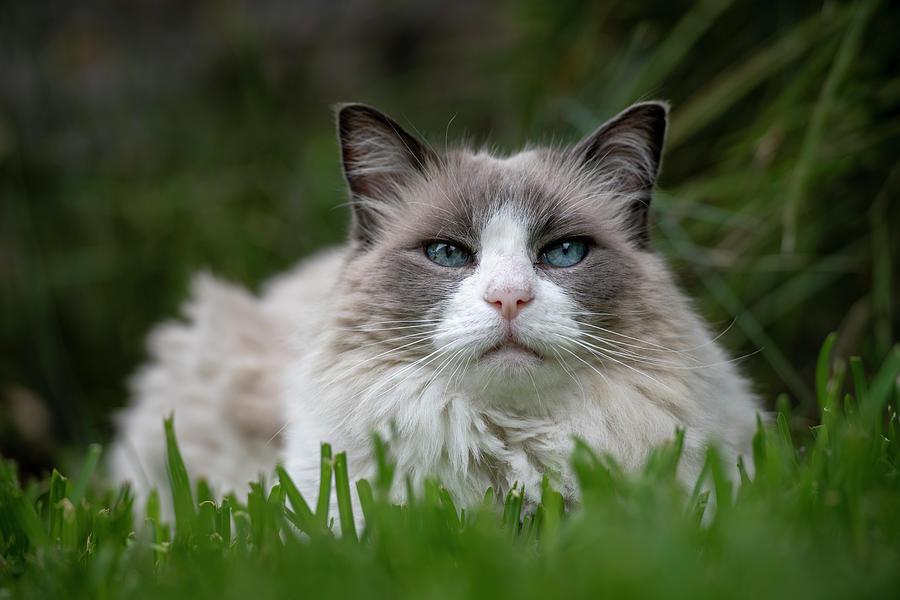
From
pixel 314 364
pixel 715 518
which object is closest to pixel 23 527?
pixel 314 364

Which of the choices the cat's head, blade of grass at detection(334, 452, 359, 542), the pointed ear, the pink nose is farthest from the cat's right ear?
blade of grass at detection(334, 452, 359, 542)

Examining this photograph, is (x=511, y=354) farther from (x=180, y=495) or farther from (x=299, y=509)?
(x=180, y=495)

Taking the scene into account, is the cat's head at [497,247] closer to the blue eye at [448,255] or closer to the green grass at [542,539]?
the blue eye at [448,255]

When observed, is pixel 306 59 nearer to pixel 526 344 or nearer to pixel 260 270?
pixel 260 270

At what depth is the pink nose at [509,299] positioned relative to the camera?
162 cm

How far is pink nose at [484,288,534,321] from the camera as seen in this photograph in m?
1.62

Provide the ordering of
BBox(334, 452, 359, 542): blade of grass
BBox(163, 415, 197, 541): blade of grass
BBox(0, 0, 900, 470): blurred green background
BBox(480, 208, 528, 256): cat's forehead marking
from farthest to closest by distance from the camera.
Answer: BBox(0, 0, 900, 470): blurred green background < BBox(480, 208, 528, 256): cat's forehead marking < BBox(163, 415, 197, 541): blade of grass < BBox(334, 452, 359, 542): blade of grass

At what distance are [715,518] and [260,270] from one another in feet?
10.5

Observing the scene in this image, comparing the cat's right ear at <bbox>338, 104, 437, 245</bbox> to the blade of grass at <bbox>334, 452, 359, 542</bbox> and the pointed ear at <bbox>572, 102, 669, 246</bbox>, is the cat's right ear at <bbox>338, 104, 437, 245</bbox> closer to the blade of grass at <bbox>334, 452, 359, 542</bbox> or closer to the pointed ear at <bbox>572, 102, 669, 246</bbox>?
the pointed ear at <bbox>572, 102, 669, 246</bbox>

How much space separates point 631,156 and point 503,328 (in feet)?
2.40

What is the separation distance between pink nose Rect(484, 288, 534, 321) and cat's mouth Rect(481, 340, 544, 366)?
0.07 meters

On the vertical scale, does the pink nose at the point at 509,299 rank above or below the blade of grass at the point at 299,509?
above

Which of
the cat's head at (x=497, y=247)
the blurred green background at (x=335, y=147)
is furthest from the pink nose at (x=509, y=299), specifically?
the blurred green background at (x=335, y=147)

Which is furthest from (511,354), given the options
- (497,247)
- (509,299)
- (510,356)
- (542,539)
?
(542,539)
